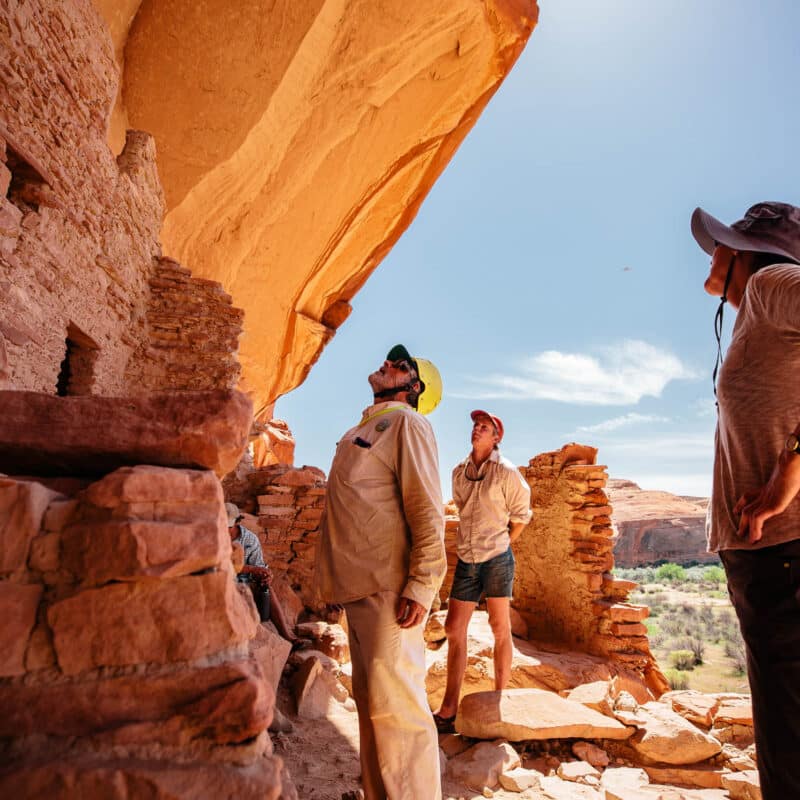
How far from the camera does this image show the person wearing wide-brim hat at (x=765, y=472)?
132cm

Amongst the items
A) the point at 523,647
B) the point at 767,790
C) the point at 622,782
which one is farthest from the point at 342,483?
the point at 523,647

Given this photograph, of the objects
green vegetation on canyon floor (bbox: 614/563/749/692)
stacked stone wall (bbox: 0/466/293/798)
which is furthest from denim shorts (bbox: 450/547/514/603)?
green vegetation on canyon floor (bbox: 614/563/749/692)

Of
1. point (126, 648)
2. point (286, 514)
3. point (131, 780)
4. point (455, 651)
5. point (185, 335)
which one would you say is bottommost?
point (455, 651)

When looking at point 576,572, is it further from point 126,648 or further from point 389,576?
point 126,648

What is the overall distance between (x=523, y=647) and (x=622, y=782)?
3186 millimetres

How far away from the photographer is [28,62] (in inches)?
97.5

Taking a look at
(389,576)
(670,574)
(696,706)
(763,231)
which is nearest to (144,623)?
(389,576)

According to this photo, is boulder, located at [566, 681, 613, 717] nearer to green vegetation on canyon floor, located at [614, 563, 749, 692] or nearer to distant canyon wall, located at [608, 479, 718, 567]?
green vegetation on canyon floor, located at [614, 563, 749, 692]

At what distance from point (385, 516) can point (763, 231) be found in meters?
1.62

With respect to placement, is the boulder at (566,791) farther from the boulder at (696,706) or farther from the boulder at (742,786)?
the boulder at (696,706)

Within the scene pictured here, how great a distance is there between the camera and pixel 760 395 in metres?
1.48

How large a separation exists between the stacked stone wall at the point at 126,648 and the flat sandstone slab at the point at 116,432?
11 centimetres

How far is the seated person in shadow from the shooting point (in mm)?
3904

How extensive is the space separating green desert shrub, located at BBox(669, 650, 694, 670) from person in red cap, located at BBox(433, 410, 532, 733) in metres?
7.06
